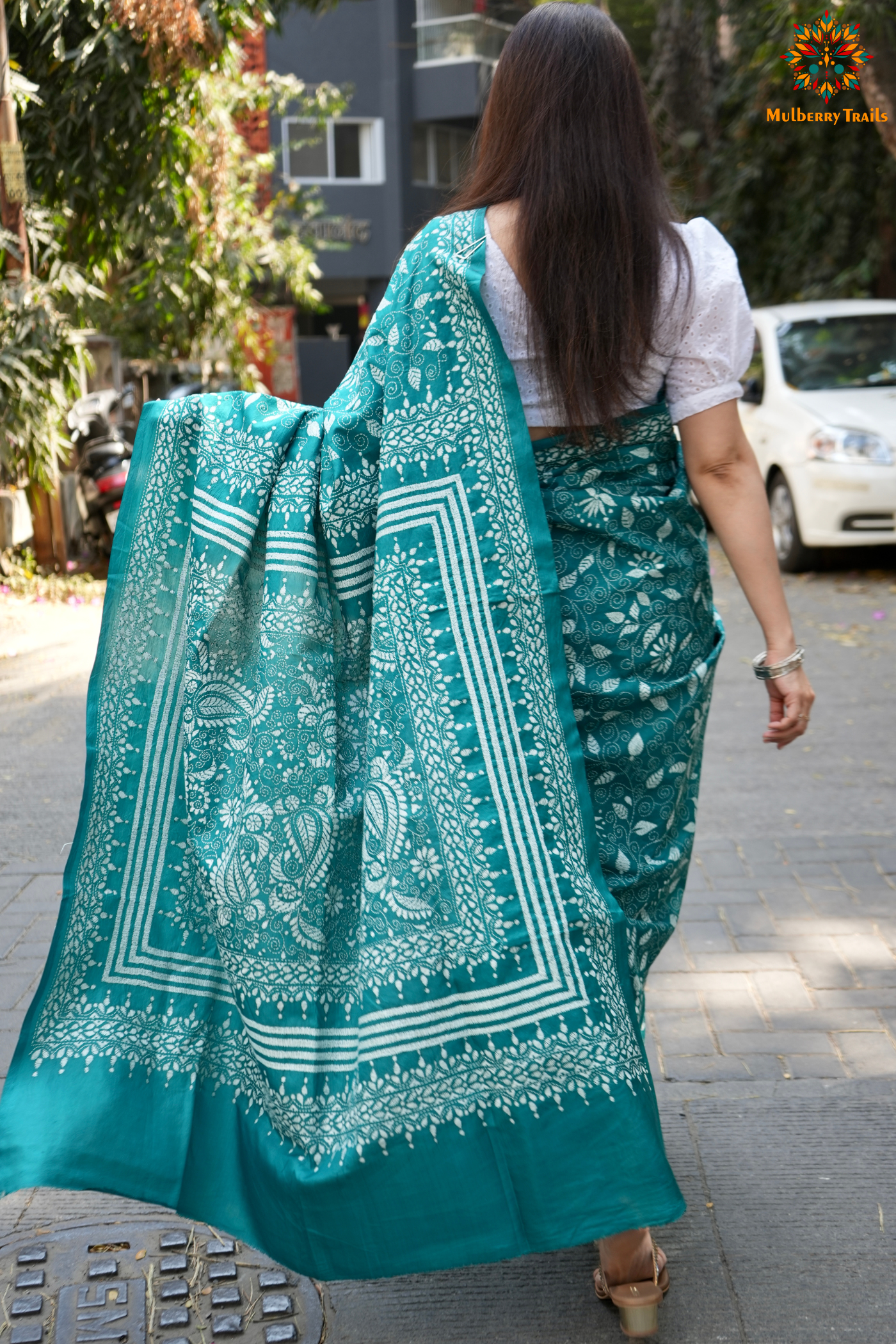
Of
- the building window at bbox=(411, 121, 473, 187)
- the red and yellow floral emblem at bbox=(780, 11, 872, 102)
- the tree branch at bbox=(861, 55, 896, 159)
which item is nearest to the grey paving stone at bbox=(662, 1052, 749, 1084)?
the tree branch at bbox=(861, 55, 896, 159)

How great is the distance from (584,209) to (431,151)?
32529 millimetres

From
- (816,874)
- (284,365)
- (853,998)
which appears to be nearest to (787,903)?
(816,874)

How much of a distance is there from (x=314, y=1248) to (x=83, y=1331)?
1.61 feet

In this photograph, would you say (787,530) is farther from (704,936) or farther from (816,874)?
(704,936)

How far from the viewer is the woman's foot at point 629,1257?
2.20m

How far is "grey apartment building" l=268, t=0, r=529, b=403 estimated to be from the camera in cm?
2984

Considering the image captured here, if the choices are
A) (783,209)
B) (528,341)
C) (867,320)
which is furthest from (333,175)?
(528,341)

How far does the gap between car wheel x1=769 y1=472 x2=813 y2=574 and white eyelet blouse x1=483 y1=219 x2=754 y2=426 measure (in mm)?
7667

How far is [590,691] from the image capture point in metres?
2.14

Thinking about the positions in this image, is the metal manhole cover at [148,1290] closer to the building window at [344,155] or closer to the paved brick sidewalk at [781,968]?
the paved brick sidewalk at [781,968]

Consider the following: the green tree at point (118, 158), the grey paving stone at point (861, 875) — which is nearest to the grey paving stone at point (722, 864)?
the grey paving stone at point (861, 875)

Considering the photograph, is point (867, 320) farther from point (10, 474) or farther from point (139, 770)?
point (139, 770)

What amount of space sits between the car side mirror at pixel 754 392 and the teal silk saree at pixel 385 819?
8.26m

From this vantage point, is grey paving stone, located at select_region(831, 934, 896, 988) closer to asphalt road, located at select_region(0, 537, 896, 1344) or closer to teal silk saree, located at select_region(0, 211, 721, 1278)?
asphalt road, located at select_region(0, 537, 896, 1344)
